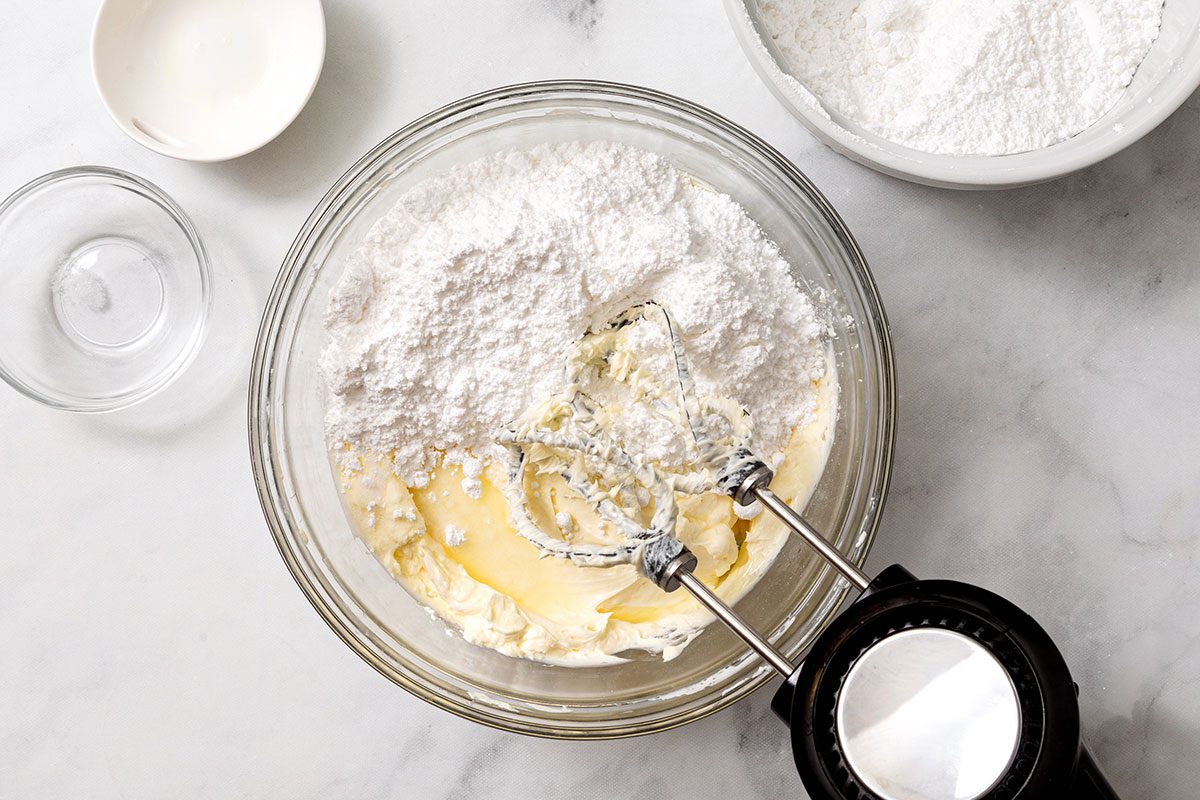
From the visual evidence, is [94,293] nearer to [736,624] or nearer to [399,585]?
[399,585]

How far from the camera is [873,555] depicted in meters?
1.25

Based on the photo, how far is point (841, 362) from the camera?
1.17 meters

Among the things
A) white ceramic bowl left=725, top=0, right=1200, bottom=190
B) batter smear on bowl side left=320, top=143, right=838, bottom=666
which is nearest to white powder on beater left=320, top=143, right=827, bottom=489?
batter smear on bowl side left=320, top=143, right=838, bottom=666

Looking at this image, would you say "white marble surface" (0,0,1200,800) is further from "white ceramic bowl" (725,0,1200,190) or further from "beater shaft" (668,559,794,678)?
"beater shaft" (668,559,794,678)

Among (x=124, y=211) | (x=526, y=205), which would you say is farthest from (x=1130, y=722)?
(x=124, y=211)

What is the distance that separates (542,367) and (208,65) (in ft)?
2.21

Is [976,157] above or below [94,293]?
above

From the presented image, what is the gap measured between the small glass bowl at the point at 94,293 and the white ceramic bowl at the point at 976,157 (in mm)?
833

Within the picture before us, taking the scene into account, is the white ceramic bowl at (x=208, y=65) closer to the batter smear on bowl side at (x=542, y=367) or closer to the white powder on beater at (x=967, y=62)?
the batter smear on bowl side at (x=542, y=367)

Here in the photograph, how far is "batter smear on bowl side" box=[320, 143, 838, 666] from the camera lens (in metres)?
1.05

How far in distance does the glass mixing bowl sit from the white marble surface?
123 mm

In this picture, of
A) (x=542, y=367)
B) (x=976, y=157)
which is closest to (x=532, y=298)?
(x=542, y=367)

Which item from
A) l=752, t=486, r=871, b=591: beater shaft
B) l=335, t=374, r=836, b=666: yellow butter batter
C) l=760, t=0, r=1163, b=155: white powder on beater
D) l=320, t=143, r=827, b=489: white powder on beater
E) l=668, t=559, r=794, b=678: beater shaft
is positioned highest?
l=760, t=0, r=1163, b=155: white powder on beater

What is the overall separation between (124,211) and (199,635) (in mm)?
624
